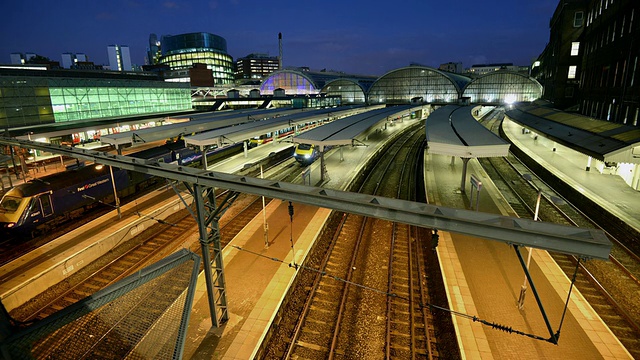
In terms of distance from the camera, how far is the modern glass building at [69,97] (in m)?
34.8

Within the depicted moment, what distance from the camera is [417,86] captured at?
252 feet

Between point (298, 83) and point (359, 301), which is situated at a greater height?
point (298, 83)

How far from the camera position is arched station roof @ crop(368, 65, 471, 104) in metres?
75.2

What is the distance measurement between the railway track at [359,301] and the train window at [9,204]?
14916 millimetres

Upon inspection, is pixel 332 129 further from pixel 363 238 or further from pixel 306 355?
pixel 306 355

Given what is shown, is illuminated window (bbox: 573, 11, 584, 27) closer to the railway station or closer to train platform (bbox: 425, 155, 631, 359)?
train platform (bbox: 425, 155, 631, 359)

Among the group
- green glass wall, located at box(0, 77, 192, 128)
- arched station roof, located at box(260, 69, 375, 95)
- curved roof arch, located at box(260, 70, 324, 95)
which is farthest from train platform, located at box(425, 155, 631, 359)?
curved roof arch, located at box(260, 70, 324, 95)

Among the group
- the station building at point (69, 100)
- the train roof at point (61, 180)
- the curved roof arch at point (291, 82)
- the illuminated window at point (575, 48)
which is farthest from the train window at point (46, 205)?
the curved roof arch at point (291, 82)

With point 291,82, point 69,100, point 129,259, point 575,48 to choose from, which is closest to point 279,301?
point 129,259

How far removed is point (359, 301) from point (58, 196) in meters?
17.1

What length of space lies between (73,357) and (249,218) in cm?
1243

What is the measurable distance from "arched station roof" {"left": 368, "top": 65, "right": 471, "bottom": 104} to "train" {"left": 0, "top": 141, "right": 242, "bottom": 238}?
67395 millimetres

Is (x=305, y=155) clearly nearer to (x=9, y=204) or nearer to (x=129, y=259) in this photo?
(x=129, y=259)

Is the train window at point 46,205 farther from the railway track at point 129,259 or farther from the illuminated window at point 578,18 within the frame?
the illuminated window at point 578,18
